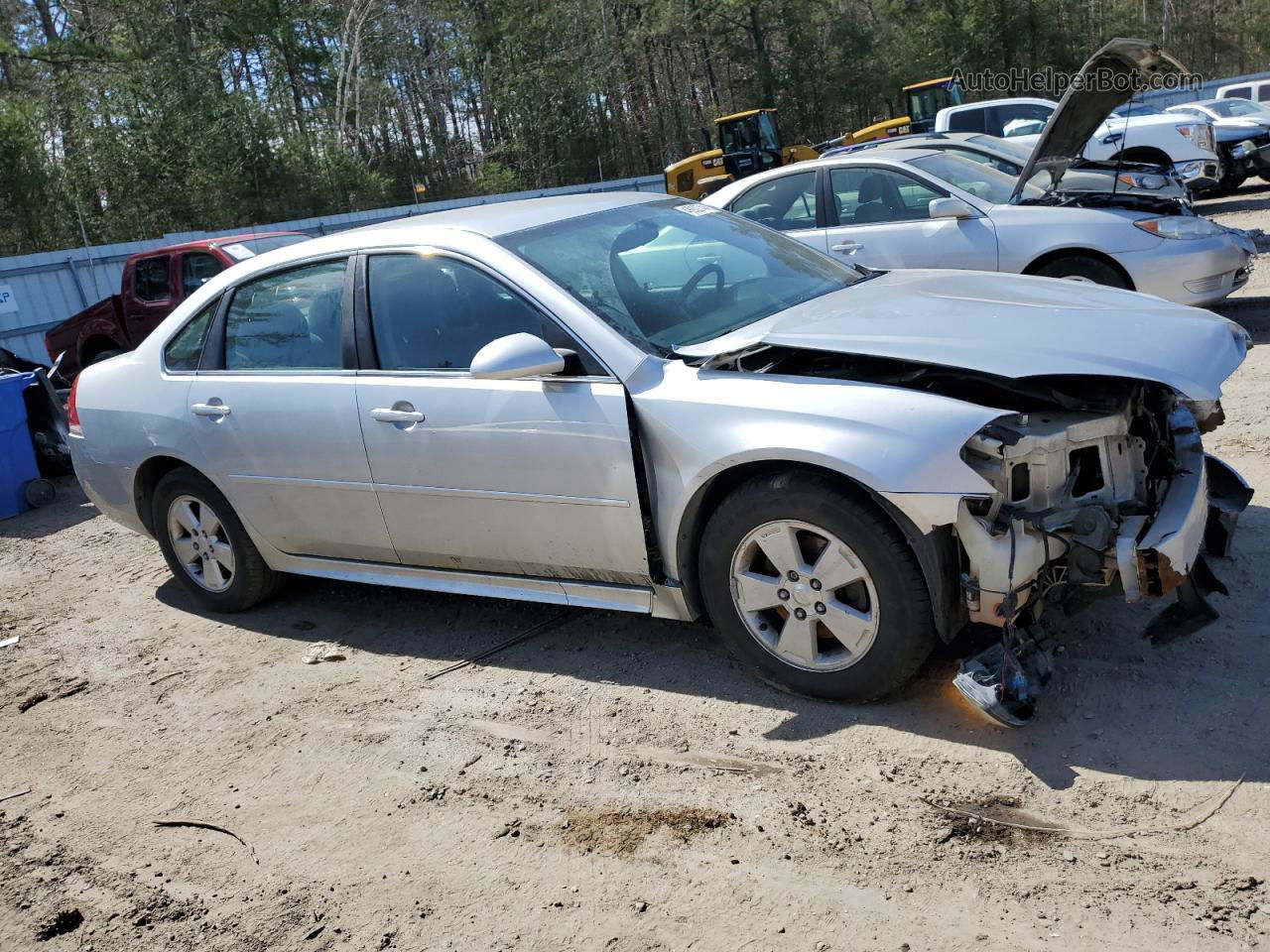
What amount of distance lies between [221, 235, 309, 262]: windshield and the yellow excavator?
13097 millimetres

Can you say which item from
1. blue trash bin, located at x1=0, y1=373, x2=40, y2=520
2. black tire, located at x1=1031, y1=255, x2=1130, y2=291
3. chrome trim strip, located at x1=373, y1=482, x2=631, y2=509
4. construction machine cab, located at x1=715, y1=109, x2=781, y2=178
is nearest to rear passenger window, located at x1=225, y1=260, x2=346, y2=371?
chrome trim strip, located at x1=373, y1=482, x2=631, y2=509

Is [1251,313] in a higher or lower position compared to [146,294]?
lower

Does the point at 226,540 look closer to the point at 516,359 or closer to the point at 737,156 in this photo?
the point at 516,359

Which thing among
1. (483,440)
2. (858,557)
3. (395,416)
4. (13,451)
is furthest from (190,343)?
(13,451)

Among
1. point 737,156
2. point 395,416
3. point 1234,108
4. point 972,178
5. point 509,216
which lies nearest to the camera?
point 395,416

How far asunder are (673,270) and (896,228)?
185 inches

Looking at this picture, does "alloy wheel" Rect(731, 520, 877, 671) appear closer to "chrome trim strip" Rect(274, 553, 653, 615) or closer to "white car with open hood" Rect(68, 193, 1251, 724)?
"white car with open hood" Rect(68, 193, 1251, 724)

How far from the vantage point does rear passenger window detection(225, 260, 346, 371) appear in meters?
4.77

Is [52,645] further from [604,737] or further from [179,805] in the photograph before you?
[604,737]

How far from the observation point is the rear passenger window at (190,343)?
531 centimetres

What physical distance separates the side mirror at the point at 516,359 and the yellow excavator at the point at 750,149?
20773 mm

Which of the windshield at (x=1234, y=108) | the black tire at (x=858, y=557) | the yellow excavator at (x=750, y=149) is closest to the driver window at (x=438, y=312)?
the black tire at (x=858, y=557)

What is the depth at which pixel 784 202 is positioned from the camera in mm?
9250

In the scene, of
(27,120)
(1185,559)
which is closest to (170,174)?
(27,120)
